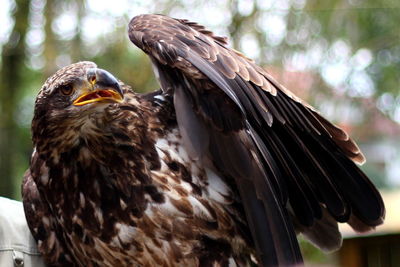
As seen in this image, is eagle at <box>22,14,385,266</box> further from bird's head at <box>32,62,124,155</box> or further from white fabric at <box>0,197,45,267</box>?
white fabric at <box>0,197,45,267</box>

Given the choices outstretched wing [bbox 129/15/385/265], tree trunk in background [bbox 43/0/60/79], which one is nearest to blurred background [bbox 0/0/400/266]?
tree trunk in background [bbox 43/0/60/79]

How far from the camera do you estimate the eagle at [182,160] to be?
10.2ft

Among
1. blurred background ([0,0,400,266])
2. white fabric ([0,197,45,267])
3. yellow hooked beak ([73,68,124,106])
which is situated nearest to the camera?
yellow hooked beak ([73,68,124,106])

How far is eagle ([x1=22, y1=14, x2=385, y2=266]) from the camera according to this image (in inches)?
122

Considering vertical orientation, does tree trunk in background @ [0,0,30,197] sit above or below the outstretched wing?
below

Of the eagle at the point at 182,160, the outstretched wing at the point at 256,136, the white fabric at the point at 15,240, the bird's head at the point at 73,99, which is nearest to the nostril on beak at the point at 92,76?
the bird's head at the point at 73,99

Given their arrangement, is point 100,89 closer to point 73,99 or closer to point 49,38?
point 73,99

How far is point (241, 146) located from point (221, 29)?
17.7 feet

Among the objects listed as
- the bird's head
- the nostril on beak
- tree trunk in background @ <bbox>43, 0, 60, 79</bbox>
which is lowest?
tree trunk in background @ <bbox>43, 0, 60, 79</bbox>

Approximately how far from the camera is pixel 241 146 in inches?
124

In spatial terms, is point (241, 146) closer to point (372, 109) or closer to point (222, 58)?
point (222, 58)

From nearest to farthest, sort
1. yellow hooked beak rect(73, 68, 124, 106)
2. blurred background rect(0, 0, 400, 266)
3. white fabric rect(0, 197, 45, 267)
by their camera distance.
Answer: yellow hooked beak rect(73, 68, 124, 106), white fabric rect(0, 197, 45, 267), blurred background rect(0, 0, 400, 266)

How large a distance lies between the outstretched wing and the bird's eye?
379mm

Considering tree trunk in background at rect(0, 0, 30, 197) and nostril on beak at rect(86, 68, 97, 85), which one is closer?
nostril on beak at rect(86, 68, 97, 85)
